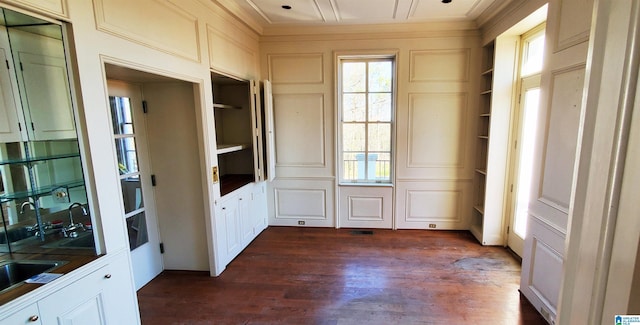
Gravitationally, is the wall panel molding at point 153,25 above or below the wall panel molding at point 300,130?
above

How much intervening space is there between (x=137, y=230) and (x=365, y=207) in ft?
9.63

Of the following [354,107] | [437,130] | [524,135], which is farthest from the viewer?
[354,107]

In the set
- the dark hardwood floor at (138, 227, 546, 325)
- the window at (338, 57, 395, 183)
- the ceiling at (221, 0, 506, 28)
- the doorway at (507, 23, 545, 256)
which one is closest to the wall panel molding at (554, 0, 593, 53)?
the doorway at (507, 23, 545, 256)

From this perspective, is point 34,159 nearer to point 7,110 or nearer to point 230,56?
point 7,110

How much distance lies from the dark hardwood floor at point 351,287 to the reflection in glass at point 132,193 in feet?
2.77

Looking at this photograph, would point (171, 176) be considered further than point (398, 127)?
No

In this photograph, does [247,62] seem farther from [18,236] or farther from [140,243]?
[18,236]

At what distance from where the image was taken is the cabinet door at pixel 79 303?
4.91 ft

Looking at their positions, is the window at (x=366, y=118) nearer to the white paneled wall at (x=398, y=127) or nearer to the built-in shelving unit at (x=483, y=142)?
the white paneled wall at (x=398, y=127)

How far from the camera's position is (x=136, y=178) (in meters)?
2.76

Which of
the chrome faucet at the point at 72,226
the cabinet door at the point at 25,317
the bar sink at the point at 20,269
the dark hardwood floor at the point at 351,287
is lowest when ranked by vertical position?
the dark hardwood floor at the point at 351,287

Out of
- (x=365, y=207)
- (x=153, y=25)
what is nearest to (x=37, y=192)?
(x=153, y=25)

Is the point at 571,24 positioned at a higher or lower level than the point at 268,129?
higher

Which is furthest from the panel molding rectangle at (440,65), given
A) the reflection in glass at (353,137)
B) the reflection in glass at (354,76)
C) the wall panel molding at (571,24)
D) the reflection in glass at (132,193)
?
the reflection in glass at (132,193)
